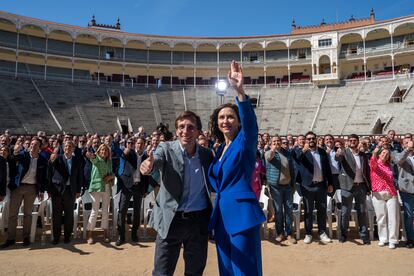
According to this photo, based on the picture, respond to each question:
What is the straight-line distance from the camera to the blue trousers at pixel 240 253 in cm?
293

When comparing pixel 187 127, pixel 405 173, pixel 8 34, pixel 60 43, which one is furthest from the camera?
pixel 60 43

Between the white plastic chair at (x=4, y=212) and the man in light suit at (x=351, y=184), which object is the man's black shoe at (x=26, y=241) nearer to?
the white plastic chair at (x=4, y=212)

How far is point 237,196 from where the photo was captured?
3.04 m

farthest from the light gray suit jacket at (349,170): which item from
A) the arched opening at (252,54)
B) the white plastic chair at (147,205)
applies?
the arched opening at (252,54)

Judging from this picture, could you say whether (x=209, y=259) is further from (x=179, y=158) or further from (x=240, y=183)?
(x=240, y=183)

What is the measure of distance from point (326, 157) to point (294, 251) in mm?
2478

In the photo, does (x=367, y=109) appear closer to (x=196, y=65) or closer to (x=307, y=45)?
(x=307, y=45)

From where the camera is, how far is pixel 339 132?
30.9 m

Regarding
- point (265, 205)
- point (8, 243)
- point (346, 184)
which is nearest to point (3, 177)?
point (8, 243)

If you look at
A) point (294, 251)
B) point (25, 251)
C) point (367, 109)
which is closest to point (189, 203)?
point (294, 251)

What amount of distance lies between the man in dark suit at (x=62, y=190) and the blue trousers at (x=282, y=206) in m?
4.90

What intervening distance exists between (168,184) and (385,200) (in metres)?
6.19

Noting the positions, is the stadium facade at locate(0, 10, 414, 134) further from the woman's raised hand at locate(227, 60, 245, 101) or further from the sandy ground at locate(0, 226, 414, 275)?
the woman's raised hand at locate(227, 60, 245, 101)

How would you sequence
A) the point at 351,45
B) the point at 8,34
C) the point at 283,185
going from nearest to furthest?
the point at 283,185
the point at 8,34
the point at 351,45
